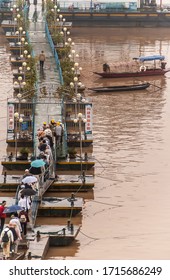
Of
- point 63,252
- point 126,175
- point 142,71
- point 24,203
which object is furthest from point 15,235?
point 142,71

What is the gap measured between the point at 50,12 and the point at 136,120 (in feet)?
80.6

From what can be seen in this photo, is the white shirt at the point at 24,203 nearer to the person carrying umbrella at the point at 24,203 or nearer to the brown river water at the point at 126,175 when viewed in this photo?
the person carrying umbrella at the point at 24,203

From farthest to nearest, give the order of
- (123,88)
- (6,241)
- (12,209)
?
(123,88)
(12,209)
(6,241)

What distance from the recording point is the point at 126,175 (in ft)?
124

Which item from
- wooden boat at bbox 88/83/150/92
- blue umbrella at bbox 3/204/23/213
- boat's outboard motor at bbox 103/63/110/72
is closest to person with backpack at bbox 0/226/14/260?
blue umbrella at bbox 3/204/23/213

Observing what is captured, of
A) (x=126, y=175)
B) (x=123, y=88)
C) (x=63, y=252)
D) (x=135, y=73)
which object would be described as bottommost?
(x=63, y=252)

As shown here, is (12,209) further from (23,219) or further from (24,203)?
(24,203)

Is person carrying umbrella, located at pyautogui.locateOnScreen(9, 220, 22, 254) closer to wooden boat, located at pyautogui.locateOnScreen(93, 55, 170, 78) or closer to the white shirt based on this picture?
the white shirt

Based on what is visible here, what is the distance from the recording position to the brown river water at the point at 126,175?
1205 inches

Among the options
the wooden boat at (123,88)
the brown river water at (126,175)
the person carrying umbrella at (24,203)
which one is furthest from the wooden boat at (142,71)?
the person carrying umbrella at (24,203)

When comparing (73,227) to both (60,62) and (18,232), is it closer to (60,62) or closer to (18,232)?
(18,232)

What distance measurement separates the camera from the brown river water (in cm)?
3061
